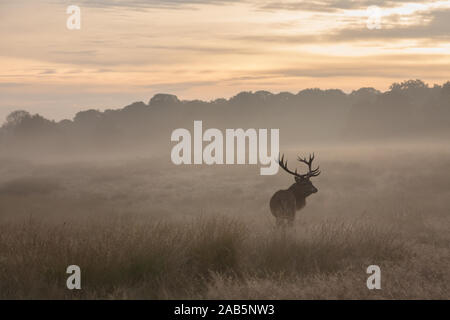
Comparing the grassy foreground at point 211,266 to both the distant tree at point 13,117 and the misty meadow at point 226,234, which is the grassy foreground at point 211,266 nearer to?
the misty meadow at point 226,234

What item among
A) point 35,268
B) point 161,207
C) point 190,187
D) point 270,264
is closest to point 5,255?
point 35,268

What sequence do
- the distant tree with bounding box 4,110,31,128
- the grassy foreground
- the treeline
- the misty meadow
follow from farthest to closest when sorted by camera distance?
1. the distant tree with bounding box 4,110,31,128
2. the treeline
3. the misty meadow
4. the grassy foreground

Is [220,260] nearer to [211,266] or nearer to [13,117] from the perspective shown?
[211,266]

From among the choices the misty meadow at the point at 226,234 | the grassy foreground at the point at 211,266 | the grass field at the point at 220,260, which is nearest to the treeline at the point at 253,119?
the misty meadow at the point at 226,234

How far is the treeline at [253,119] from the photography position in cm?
6059

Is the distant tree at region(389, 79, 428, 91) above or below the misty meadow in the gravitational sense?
above

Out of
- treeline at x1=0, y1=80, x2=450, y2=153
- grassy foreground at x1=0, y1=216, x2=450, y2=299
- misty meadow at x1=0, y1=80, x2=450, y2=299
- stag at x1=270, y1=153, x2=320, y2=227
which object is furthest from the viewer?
treeline at x1=0, y1=80, x2=450, y2=153

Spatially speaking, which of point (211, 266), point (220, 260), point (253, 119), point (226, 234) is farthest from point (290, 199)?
point (253, 119)

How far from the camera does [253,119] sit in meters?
80.8

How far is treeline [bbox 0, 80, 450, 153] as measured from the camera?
60594 millimetres

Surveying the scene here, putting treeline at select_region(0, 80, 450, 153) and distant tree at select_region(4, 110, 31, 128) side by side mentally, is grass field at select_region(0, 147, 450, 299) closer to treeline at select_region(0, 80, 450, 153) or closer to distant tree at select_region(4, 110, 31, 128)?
treeline at select_region(0, 80, 450, 153)

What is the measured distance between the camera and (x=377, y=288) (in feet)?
21.3

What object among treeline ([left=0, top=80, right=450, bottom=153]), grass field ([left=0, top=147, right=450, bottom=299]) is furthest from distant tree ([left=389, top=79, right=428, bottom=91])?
grass field ([left=0, top=147, right=450, bottom=299])

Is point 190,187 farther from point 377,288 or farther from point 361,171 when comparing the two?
point 377,288
